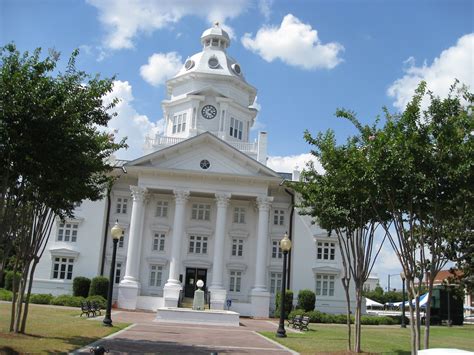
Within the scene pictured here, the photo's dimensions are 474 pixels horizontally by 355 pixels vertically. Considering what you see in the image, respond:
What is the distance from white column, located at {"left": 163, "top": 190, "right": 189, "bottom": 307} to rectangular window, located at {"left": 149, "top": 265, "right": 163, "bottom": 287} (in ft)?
7.01

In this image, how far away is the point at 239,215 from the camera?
44781mm

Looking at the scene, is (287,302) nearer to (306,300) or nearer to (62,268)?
(306,300)

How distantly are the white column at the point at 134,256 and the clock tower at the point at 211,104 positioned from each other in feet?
23.8

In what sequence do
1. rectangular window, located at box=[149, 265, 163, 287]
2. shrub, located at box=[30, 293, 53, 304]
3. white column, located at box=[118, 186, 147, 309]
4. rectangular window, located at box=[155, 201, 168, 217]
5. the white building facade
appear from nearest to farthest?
shrub, located at box=[30, 293, 53, 304], white column, located at box=[118, 186, 147, 309], the white building facade, rectangular window, located at box=[149, 265, 163, 287], rectangular window, located at box=[155, 201, 168, 217]

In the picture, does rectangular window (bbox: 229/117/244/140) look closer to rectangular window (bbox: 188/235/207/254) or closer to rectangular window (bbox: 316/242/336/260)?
rectangular window (bbox: 188/235/207/254)

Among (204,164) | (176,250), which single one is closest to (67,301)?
(176,250)

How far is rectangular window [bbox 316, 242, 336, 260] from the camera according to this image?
44938 mm

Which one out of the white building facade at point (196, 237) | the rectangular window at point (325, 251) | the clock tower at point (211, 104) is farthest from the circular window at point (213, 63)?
the rectangular window at point (325, 251)

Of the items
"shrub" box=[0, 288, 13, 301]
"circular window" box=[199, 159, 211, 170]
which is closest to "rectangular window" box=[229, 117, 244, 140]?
"circular window" box=[199, 159, 211, 170]

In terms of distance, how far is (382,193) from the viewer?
15.4 metres

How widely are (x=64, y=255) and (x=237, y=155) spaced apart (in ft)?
52.7

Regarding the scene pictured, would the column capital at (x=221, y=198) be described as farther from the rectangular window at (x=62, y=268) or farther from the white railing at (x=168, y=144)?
the rectangular window at (x=62, y=268)

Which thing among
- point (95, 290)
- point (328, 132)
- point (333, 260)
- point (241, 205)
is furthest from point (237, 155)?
point (328, 132)

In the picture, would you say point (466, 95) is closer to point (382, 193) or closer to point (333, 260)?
point (382, 193)
